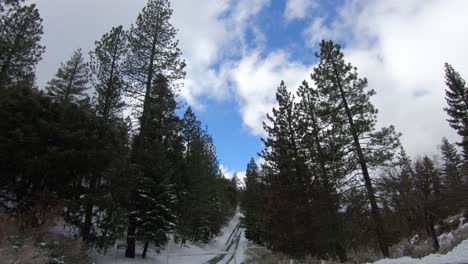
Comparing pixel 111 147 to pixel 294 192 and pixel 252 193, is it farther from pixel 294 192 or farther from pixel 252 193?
pixel 252 193

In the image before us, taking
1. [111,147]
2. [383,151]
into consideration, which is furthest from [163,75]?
[383,151]

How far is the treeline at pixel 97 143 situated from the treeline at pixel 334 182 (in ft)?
25.0

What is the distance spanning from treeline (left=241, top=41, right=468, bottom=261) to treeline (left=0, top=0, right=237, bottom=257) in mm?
7630

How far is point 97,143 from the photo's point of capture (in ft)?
50.2

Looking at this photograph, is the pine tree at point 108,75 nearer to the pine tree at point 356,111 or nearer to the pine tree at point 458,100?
the pine tree at point 356,111

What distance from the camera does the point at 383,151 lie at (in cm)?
1659

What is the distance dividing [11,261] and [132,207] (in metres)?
12.9

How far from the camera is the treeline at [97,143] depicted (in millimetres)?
13320

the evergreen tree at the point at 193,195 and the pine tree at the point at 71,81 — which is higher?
the pine tree at the point at 71,81

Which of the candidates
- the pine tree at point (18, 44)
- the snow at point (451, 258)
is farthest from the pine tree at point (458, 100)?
the pine tree at point (18, 44)

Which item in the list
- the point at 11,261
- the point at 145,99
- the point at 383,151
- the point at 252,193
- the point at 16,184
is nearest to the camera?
the point at 11,261

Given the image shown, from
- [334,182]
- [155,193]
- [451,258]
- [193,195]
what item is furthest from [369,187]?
[193,195]

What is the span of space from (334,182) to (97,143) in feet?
44.1

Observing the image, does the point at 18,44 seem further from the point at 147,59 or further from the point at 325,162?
the point at 325,162
